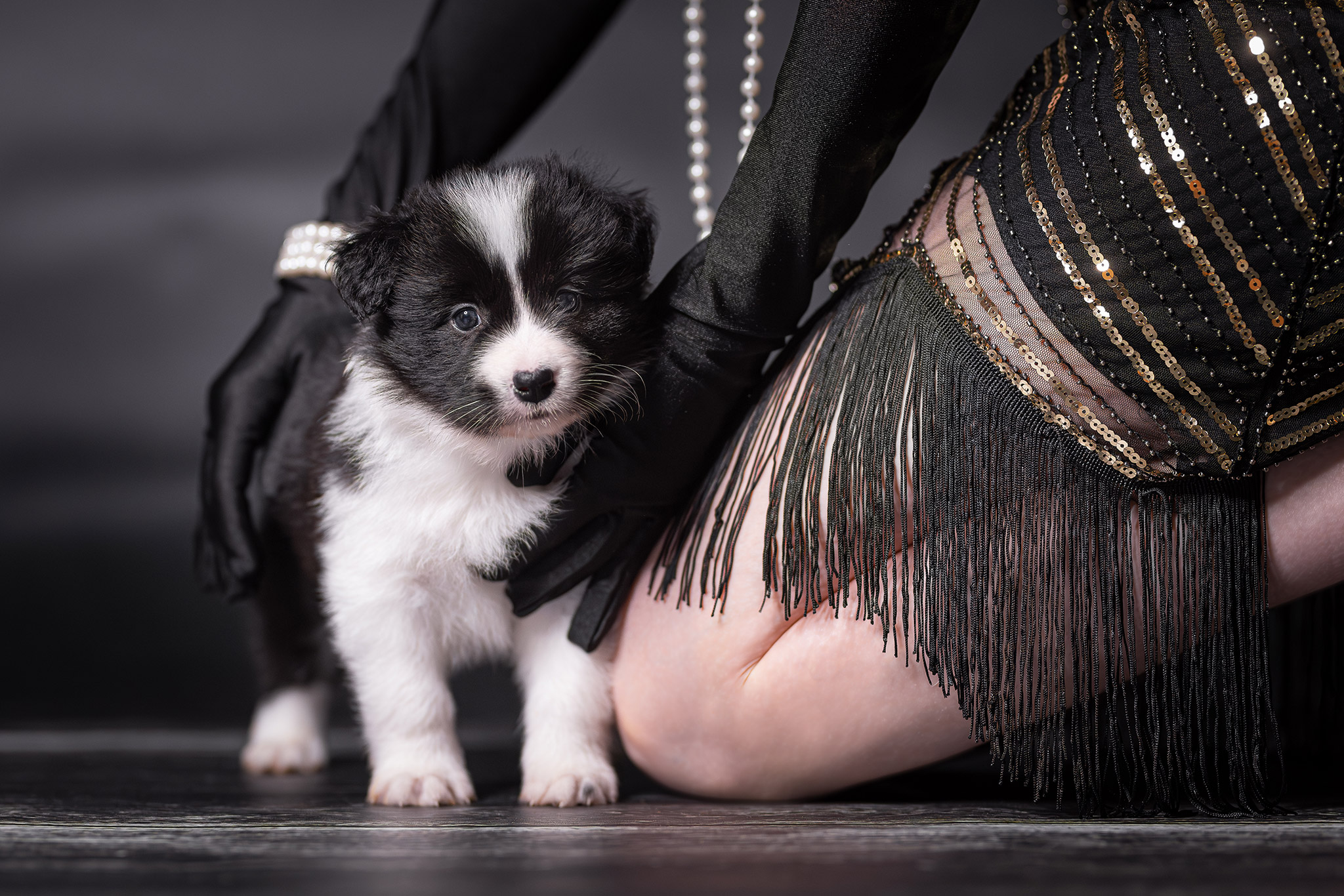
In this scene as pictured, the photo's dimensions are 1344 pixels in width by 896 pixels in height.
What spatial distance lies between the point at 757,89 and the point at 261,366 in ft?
3.22

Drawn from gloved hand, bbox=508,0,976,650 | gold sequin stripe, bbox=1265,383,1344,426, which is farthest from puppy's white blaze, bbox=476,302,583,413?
gold sequin stripe, bbox=1265,383,1344,426

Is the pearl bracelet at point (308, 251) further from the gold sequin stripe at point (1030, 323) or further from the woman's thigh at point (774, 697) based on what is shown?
the gold sequin stripe at point (1030, 323)

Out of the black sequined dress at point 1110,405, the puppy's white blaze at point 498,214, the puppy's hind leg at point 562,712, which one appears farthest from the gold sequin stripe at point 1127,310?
the puppy's hind leg at point 562,712

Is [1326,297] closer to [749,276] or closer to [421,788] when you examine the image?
[749,276]

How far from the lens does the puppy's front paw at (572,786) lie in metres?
1.55

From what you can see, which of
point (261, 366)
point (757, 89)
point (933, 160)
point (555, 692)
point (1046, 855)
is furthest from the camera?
point (933, 160)

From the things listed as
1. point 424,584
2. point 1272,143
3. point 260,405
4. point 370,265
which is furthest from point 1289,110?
point 260,405

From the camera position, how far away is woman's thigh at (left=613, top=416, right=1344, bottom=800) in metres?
1.50

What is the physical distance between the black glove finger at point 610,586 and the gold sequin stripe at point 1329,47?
3.26 feet

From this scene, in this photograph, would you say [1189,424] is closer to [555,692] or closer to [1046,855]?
[1046,855]

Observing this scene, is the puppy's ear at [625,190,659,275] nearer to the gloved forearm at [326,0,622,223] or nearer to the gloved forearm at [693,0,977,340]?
the gloved forearm at [693,0,977,340]

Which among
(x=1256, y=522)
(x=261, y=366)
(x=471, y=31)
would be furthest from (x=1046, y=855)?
(x=471, y=31)

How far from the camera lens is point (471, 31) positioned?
2.16m

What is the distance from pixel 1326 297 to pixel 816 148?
60 cm
